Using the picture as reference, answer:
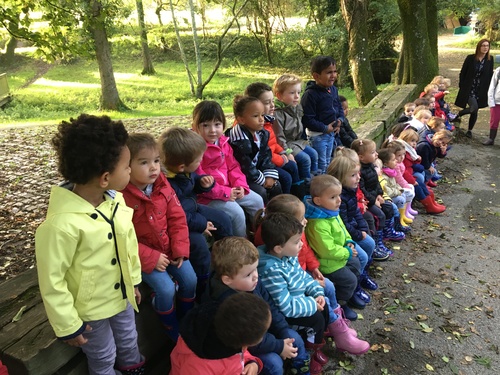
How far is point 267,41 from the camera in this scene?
28.0 m

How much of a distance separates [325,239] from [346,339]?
0.83m

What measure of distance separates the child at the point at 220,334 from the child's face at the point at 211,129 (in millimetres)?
1580

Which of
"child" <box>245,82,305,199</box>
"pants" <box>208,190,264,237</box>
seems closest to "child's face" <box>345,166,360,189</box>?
"child" <box>245,82,305,199</box>

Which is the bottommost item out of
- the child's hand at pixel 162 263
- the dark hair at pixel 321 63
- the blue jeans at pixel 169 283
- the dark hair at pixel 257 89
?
the blue jeans at pixel 169 283

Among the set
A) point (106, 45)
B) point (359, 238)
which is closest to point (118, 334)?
point (359, 238)

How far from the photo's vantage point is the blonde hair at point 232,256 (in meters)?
2.54

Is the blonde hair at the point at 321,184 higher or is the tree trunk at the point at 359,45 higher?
the tree trunk at the point at 359,45

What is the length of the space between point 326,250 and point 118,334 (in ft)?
6.23

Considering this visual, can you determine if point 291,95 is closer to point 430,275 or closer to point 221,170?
point 221,170

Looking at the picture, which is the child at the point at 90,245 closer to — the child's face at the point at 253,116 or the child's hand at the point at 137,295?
the child's hand at the point at 137,295

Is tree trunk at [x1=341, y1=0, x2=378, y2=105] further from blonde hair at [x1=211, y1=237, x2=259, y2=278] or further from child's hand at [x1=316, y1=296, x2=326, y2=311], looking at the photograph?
blonde hair at [x1=211, y1=237, x2=259, y2=278]

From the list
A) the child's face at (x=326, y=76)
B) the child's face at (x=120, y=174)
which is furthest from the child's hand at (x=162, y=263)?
the child's face at (x=326, y=76)

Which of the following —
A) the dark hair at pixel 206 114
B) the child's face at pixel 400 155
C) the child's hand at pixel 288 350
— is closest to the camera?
the child's hand at pixel 288 350

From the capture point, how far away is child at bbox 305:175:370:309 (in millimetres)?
3627
